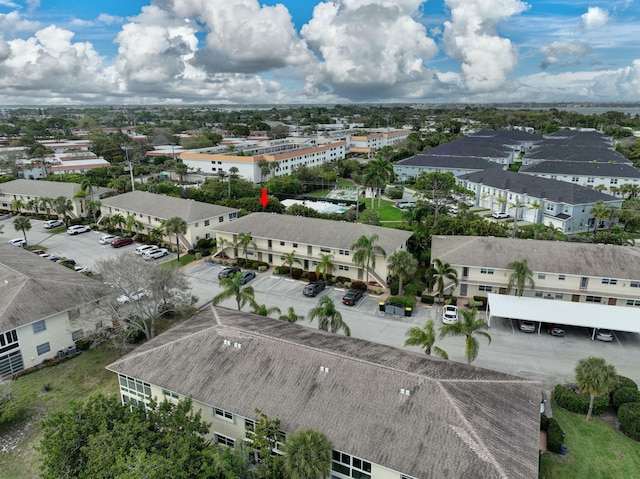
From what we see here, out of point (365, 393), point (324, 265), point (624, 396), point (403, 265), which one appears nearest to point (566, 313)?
point (624, 396)

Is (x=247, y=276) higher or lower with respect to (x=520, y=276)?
lower

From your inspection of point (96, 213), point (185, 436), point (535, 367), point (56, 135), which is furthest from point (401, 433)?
point (56, 135)

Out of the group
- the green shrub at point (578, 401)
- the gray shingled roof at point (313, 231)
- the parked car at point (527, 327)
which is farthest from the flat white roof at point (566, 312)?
the gray shingled roof at point (313, 231)

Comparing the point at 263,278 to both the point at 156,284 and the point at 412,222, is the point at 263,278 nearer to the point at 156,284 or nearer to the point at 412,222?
the point at 156,284

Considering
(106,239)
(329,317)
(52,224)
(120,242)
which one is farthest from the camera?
(52,224)

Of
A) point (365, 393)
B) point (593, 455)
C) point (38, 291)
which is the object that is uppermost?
point (38, 291)

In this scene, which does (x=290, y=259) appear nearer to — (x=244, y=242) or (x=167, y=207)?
(x=244, y=242)

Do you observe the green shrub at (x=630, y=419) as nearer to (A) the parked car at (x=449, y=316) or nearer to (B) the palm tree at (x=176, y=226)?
(A) the parked car at (x=449, y=316)
